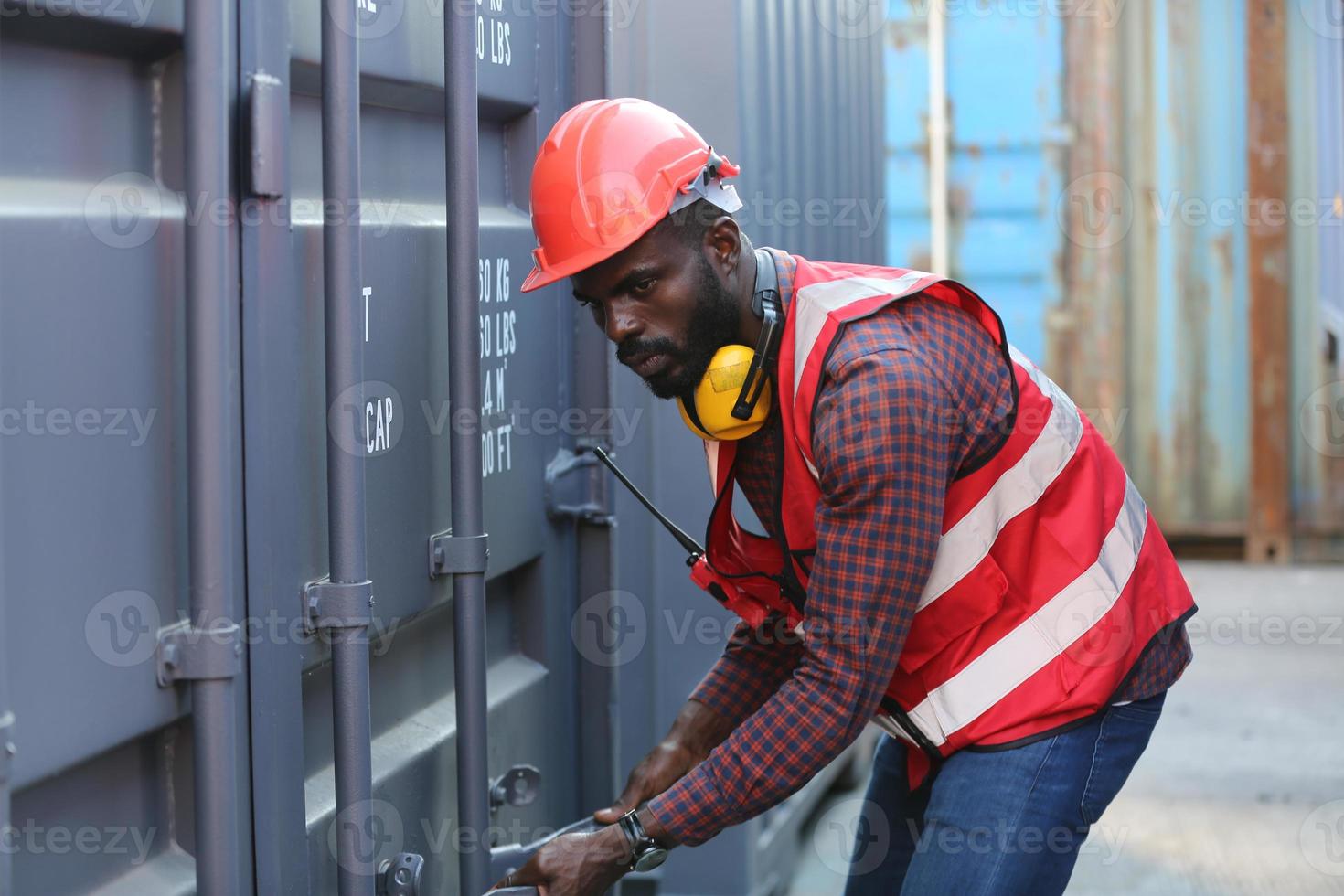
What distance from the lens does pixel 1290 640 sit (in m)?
6.85

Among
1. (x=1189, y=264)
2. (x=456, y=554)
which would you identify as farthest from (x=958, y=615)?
(x=1189, y=264)

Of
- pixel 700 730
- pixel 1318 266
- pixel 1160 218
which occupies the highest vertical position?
pixel 1160 218

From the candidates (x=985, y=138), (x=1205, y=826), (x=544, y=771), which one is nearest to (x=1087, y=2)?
(x=985, y=138)

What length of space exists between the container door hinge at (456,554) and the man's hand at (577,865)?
0.42 meters

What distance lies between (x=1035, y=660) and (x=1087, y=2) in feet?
21.2

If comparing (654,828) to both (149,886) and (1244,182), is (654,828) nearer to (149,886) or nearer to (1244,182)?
(149,886)

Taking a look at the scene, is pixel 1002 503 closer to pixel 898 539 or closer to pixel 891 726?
pixel 898 539

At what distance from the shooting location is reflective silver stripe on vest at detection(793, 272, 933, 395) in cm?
203

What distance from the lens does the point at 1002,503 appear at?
6.82 ft

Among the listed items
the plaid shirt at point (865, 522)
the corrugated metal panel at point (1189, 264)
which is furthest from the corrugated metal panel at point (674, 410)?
the corrugated metal panel at point (1189, 264)

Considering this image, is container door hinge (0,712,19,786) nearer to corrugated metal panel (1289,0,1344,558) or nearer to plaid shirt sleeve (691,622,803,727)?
plaid shirt sleeve (691,622,803,727)

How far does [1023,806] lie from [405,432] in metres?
1.01

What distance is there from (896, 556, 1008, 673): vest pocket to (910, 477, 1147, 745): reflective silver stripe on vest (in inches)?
1.5

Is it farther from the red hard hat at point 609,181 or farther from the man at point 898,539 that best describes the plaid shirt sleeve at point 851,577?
the red hard hat at point 609,181
